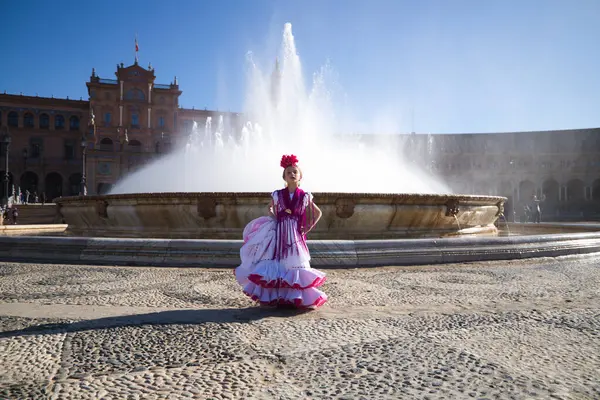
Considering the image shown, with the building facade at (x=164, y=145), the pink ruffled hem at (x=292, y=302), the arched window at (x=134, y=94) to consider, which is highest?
the arched window at (x=134, y=94)

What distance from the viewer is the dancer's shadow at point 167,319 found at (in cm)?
285

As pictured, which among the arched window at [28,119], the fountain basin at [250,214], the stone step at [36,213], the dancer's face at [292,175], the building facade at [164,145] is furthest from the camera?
the arched window at [28,119]

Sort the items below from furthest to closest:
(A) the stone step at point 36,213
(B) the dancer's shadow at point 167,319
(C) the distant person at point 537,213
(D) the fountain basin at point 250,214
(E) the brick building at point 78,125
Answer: (E) the brick building at point 78,125 → (A) the stone step at point 36,213 → (C) the distant person at point 537,213 → (D) the fountain basin at point 250,214 → (B) the dancer's shadow at point 167,319

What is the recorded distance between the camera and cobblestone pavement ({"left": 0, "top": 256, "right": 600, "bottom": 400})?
1.99 meters

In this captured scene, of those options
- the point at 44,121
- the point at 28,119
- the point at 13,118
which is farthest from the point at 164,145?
the point at 13,118

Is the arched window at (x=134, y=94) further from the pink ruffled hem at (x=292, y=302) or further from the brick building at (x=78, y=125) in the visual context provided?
the pink ruffled hem at (x=292, y=302)

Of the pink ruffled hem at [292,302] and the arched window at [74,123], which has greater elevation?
the arched window at [74,123]

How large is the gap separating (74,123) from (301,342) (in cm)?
6393

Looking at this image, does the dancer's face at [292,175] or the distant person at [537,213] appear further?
the distant person at [537,213]

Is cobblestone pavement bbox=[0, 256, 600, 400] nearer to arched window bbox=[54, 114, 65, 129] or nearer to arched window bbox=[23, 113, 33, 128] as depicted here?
arched window bbox=[54, 114, 65, 129]

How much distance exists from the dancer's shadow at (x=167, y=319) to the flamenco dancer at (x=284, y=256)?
122mm

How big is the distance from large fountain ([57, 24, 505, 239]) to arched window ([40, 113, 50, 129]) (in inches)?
1976

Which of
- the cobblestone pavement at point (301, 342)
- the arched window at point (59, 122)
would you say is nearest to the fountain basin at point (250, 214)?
the cobblestone pavement at point (301, 342)

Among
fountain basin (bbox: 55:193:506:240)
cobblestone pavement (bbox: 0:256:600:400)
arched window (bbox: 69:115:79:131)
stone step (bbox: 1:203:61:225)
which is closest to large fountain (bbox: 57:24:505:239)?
fountain basin (bbox: 55:193:506:240)
